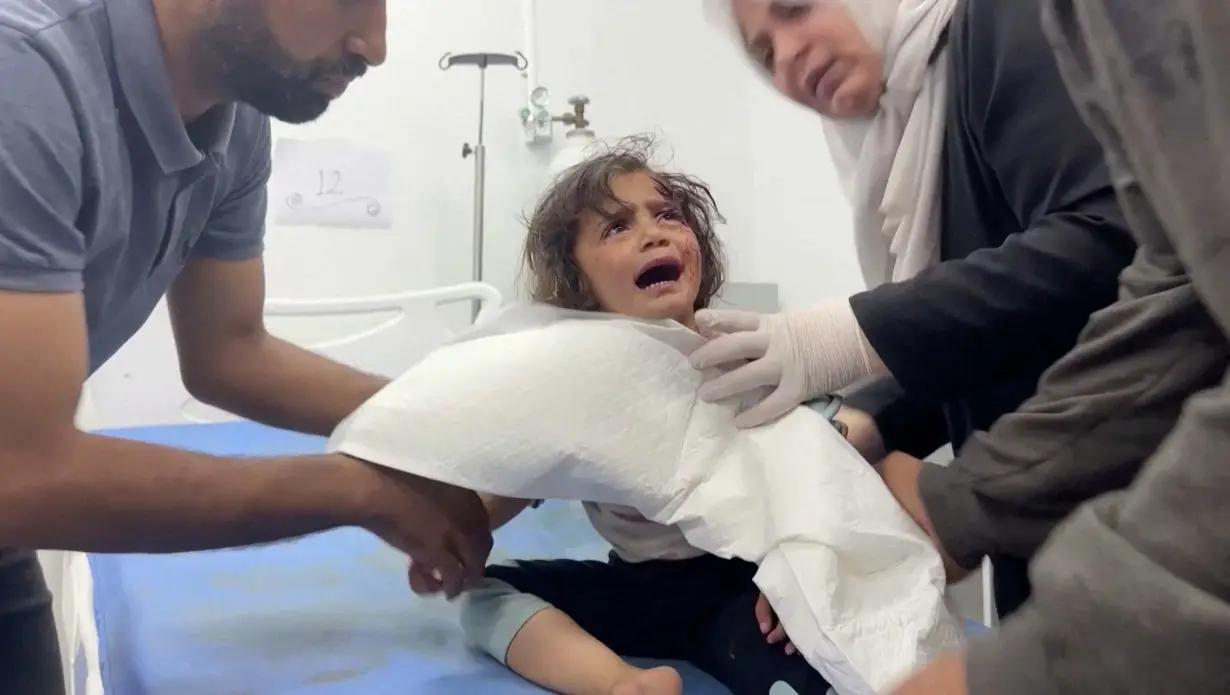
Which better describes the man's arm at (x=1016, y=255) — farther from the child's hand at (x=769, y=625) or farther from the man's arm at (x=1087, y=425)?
the child's hand at (x=769, y=625)

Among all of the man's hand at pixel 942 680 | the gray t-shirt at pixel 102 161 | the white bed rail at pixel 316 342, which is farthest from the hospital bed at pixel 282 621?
the white bed rail at pixel 316 342

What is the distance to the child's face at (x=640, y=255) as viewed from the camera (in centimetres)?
107

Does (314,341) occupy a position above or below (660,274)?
below

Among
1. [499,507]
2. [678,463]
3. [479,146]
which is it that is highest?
[479,146]

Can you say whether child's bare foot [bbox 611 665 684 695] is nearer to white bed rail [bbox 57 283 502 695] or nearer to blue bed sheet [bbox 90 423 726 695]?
blue bed sheet [bbox 90 423 726 695]

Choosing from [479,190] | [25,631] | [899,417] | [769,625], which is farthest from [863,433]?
[479,190]

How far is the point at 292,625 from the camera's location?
896 mm

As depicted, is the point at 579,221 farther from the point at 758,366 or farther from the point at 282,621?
the point at 282,621

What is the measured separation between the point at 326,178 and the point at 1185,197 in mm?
2128

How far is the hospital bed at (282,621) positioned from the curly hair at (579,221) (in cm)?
35

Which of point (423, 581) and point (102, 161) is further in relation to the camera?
point (423, 581)

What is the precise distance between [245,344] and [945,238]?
2.67 feet

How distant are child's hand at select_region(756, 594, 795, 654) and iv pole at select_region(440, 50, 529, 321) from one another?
144cm

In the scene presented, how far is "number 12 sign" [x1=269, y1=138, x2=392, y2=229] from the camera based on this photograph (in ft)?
7.09
